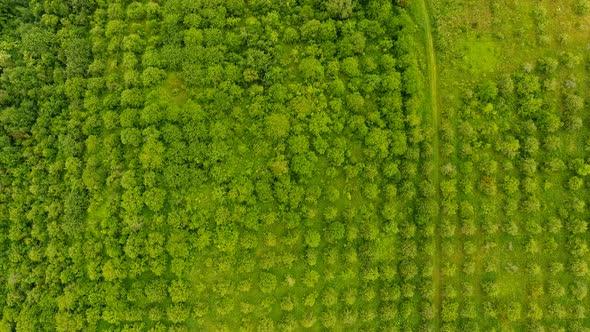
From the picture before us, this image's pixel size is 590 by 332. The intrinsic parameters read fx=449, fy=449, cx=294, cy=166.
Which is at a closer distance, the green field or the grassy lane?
the green field

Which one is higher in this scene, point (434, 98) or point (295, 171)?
point (434, 98)


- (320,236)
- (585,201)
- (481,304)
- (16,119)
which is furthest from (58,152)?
(585,201)

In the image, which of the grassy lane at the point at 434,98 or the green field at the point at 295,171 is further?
the grassy lane at the point at 434,98

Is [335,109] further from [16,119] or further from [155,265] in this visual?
[16,119]
